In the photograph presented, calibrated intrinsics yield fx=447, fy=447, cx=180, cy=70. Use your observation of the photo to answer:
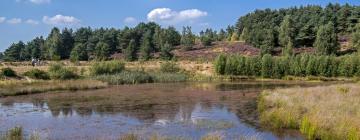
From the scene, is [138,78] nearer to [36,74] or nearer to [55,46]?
[36,74]

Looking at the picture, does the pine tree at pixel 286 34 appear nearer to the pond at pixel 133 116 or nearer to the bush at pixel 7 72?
the pond at pixel 133 116

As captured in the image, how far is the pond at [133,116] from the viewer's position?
24.5 metres

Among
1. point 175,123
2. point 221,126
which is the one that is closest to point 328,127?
point 221,126

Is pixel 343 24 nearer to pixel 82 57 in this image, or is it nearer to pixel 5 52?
pixel 82 57

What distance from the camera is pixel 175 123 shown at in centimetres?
2869

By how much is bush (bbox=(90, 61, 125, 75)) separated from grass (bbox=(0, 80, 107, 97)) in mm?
11220

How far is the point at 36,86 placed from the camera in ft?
183

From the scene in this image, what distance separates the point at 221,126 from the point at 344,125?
8.52 meters

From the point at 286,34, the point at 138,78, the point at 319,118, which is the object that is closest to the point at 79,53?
the point at 138,78

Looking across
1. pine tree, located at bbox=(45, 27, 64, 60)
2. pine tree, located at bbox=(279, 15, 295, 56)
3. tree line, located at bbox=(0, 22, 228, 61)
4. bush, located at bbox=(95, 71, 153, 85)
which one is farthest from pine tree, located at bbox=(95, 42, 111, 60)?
pine tree, located at bbox=(279, 15, 295, 56)

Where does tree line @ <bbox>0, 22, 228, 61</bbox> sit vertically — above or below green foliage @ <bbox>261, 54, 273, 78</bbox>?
above

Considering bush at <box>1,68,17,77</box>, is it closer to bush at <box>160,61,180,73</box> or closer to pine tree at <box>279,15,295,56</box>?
bush at <box>160,61,180,73</box>

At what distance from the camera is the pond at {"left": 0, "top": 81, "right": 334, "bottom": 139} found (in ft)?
80.4

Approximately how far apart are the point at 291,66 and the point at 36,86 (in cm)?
4292
